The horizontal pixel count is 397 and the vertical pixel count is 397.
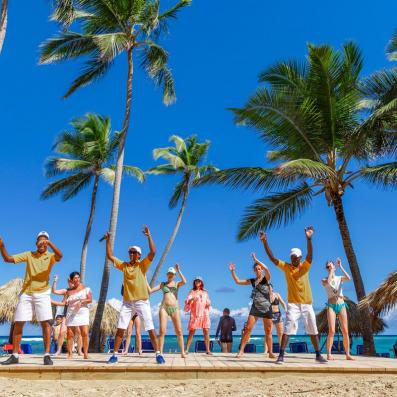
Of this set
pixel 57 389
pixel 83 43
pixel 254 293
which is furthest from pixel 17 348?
pixel 83 43

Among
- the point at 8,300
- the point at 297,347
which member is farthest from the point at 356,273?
the point at 8,300

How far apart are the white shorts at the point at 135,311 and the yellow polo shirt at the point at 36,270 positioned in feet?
4.46

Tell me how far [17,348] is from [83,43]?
48.9 ft

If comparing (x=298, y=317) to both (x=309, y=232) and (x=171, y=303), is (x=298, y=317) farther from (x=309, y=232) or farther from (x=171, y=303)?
(x=171, y=303)

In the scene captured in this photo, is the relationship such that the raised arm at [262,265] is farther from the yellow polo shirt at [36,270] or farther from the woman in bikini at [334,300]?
the yellow polo shirt at [36,270]

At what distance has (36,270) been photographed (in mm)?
8164

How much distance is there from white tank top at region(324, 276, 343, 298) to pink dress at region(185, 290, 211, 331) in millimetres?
3141

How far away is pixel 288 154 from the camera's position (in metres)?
17.2

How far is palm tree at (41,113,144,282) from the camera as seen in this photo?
26.1 meters

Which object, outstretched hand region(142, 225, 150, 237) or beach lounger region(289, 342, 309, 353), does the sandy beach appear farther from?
beach lounger region(289, 342, 309, 353)

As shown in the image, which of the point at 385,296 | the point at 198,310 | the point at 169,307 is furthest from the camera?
the point at 385,296

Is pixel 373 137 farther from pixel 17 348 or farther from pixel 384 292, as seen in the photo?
pixel 17 348

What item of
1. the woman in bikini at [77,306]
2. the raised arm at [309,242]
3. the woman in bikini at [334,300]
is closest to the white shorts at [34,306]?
the woman in bikini at [77,306]

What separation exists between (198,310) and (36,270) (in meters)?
4.61
